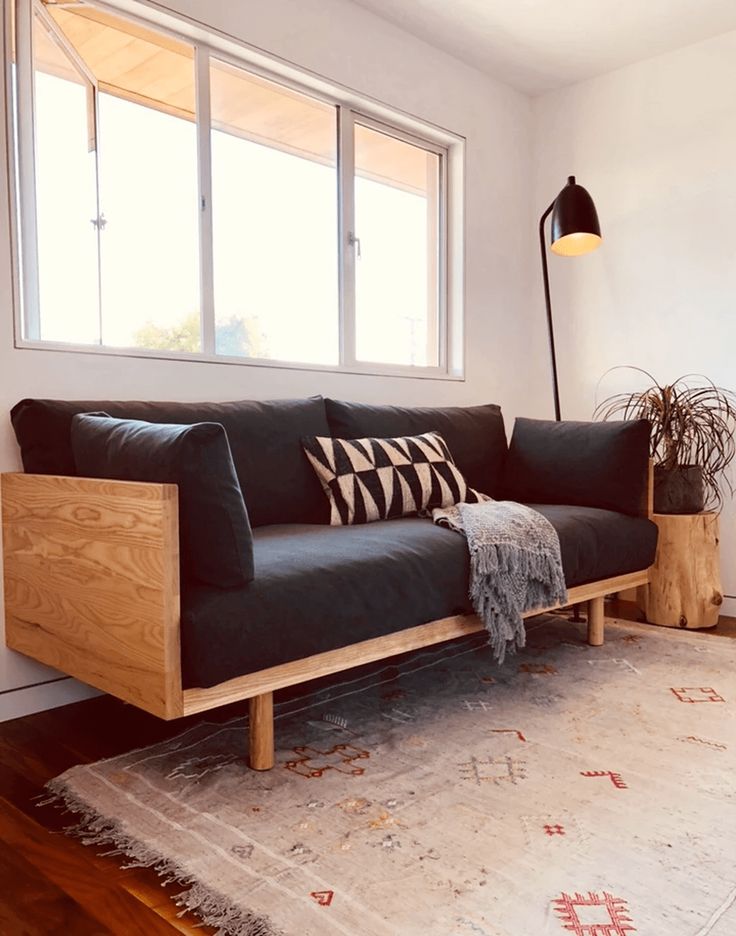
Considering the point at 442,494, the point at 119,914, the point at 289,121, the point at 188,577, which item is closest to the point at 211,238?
the point at 289,121

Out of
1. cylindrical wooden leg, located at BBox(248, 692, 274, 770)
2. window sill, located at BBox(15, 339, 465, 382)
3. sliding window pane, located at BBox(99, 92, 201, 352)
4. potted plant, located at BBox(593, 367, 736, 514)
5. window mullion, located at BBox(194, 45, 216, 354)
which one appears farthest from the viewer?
potted plant, located at BBox(593, 367, 736, 514)

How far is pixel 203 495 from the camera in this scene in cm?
152

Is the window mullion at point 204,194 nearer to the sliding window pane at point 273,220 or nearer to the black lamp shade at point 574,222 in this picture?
the sliding window pane at point 273,220

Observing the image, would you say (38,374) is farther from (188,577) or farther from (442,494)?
(442,494)

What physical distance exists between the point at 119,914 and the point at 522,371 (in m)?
3.28

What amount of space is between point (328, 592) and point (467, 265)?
2.39 metres

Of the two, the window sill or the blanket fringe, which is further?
the window sill

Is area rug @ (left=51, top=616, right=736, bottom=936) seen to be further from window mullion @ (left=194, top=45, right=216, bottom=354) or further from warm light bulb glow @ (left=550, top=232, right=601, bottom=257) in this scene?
warm light bulb glow @ (left=550, top=232, right=601, bottom=257)

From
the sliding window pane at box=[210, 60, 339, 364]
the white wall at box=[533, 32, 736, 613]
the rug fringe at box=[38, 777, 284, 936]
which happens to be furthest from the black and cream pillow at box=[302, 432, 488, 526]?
the white wall at box=[533, 32, 736, 613]

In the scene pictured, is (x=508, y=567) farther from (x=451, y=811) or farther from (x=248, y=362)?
(x=248, y=362)

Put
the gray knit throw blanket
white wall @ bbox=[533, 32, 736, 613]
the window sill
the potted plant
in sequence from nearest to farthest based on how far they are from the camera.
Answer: the gray knit throw blanket → the window sill → the potted plant → white wall @ bbox=[533, 32, 736, 613]

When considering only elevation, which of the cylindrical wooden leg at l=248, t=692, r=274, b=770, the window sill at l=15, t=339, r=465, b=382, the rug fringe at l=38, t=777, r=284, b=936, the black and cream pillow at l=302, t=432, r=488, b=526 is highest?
the window sill at l=15, t=339, r=465, b=382

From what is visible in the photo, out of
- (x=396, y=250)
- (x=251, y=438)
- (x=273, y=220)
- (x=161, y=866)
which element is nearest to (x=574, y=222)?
(x=396, y=250)

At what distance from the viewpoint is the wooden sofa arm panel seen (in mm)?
1455
